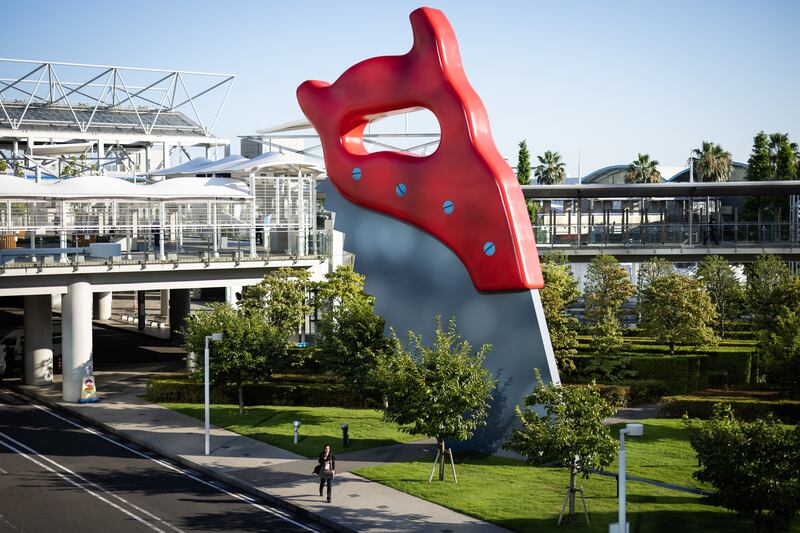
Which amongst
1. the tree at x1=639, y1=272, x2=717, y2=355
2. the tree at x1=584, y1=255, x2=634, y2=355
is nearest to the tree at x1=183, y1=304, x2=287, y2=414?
the tree at x1=584, y1=255, x2=634, y2=355

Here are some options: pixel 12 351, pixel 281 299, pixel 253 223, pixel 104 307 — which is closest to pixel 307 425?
pixel 281 299

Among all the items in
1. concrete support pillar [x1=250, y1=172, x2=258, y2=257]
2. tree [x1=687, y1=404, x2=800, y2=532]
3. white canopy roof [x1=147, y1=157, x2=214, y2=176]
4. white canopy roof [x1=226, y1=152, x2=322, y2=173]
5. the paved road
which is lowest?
the paved road

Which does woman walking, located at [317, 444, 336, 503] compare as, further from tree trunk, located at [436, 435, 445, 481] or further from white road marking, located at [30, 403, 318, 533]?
tree trunk, located at [436, 435, 445, 481]

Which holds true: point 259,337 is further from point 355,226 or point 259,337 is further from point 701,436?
point 701,436

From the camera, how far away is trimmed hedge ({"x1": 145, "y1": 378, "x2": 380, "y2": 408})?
38500mm

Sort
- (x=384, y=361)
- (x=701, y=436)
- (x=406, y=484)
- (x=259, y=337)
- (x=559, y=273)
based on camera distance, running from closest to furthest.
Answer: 1. (x=701, y=436)
2. (x=406, y=484)
3. (x=384, y=361)
4. (x=259, y=337)
5. (x=559, y=273)

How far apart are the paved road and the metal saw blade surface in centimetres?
799

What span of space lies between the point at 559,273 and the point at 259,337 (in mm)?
15370

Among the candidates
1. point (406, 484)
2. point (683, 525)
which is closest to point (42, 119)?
point (406, 484)

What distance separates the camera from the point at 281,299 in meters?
41.2

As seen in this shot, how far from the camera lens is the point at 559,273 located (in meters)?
45.2

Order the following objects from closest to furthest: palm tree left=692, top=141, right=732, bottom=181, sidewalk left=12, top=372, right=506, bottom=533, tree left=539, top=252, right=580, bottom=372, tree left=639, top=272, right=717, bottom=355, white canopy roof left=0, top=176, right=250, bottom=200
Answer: sidewalk left=12, top=372, right=506, bottom=533
tree left=539, top=252, right=580, bottom=372
tree left=639, top=272, right=717, bottom=355
white canopy roof left=0, top=176, right=250, bottom=200
palm tree left=692, top=141, right=732, bottom=181

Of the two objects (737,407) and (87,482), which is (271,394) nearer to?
(87,482)

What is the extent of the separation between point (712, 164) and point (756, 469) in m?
68.2
